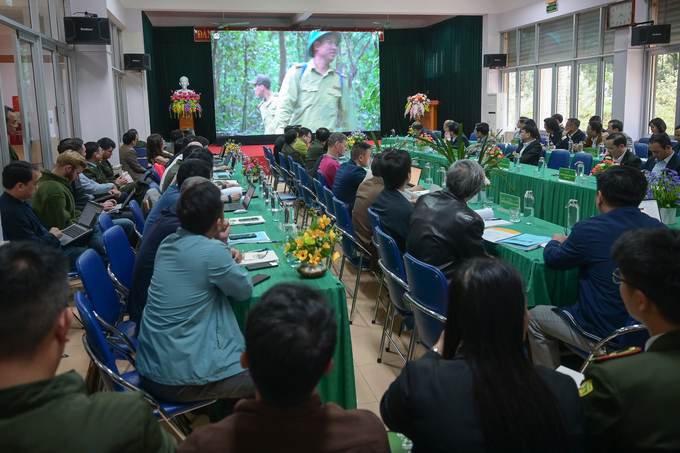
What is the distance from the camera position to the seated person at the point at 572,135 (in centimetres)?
850

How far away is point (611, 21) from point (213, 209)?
966 centimetres

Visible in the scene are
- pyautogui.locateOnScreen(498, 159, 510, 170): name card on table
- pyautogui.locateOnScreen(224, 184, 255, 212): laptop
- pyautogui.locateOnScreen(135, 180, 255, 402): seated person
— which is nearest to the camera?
pyautogui.locateOnScreen(135, 180, 255, 402): seated person

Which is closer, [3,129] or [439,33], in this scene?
[3,129]

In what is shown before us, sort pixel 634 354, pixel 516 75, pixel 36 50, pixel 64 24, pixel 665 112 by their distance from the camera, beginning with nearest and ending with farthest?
pixel 634 354 → pixel 36 50 → pixel 64 24 → pixel 665 112 → pixel 516 75

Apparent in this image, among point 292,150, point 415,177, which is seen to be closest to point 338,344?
point 415,177

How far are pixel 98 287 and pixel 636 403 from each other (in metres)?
2.24

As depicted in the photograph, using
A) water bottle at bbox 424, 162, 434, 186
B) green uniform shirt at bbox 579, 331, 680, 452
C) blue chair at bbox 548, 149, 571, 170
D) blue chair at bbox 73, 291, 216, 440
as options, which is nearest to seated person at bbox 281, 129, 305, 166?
water bottle at bbox 424, 162, 434, 186

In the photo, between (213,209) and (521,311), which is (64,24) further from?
(521,311)

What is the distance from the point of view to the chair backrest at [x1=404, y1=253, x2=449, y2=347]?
2.46m

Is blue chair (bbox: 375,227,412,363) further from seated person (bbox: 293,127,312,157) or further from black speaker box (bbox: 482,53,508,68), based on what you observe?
black speaker box (bbox: 482,53,508,68)

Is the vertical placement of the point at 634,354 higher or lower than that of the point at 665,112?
lower

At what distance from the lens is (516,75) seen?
42.7 feet

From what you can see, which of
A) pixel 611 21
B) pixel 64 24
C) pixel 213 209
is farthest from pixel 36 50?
pixel 611 21

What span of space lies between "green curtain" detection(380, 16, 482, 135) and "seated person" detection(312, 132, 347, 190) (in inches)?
321
